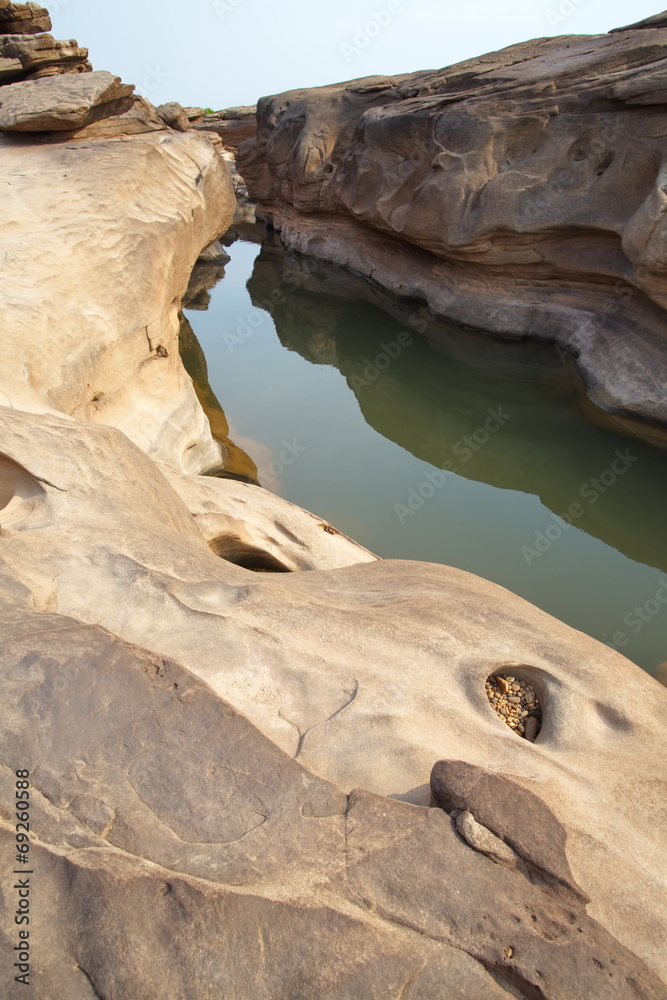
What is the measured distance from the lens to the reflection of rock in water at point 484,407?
6.27 metres

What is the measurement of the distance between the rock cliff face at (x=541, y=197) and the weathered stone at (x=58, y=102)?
479 cm

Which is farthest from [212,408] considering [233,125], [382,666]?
[233,125]

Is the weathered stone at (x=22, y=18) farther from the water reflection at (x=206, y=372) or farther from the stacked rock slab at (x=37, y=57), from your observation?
the water reflection at (x=206, y=372)

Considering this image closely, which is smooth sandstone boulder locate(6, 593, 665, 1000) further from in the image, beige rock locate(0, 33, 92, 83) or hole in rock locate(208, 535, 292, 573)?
beige rock locate(0, 33, 92, 83)

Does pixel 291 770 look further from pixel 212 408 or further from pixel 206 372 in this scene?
pixel 206 372

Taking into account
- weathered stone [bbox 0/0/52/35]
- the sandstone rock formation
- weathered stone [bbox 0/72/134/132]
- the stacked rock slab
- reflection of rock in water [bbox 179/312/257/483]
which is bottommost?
reflection of rock in water [bbox 179/312/257/483]

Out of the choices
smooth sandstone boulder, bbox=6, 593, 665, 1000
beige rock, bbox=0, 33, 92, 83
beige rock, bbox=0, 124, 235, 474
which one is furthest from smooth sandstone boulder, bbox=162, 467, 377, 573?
beige rock, bbox=0, 33, 92, 83

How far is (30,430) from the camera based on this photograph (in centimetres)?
324

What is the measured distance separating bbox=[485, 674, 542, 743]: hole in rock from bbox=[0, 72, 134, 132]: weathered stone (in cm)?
654

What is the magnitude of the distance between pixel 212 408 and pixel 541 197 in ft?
16.4

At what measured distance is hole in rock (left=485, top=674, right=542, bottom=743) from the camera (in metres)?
2.57

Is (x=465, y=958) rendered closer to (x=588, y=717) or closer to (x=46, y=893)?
(x=46, y=893)

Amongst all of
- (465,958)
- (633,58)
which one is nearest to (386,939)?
(465,958)

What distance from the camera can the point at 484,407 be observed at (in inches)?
325
